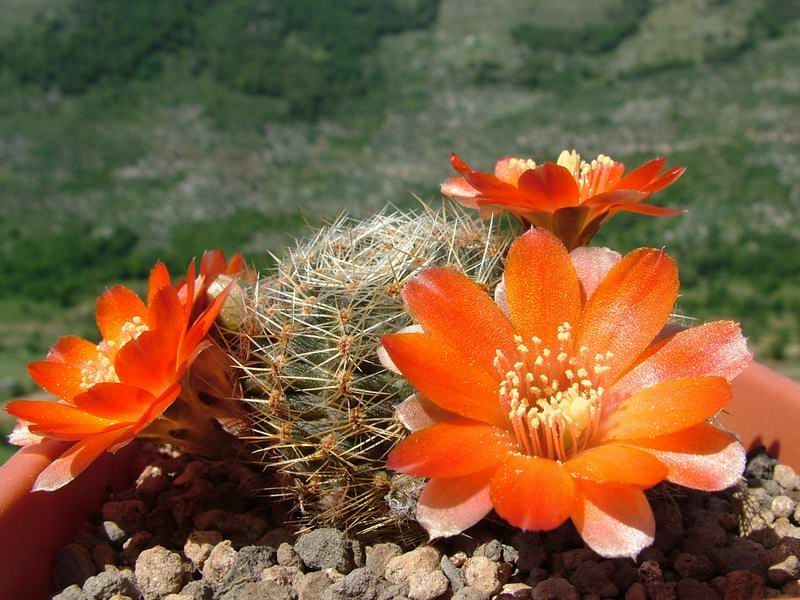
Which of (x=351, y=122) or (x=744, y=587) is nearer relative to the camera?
(x=744, y=587)

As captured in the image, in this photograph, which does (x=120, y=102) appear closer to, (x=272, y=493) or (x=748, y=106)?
(x=748, y=106)

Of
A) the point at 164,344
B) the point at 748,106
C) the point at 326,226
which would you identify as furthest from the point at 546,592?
the point at 748,106

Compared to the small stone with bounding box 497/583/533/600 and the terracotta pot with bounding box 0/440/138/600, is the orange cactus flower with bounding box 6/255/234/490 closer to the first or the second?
the terracotta pot with bounding box 0/440/138/600

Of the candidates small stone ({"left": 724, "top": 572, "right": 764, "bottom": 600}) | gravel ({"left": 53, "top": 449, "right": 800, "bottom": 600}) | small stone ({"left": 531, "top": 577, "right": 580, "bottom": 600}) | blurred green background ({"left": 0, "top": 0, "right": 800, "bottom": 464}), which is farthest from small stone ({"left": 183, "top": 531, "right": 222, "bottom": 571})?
blurred green background ({"left": 0, "top": 0, "right": 800, "bottom": 464})

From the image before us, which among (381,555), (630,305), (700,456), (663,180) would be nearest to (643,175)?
(663,180)

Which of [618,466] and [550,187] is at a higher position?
[550,187]

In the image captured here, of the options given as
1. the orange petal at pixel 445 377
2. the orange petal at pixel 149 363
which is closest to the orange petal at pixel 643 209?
the orange petal at pixel 445 377

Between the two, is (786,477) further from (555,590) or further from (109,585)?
(109,585)

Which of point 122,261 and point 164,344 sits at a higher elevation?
point 164,344
